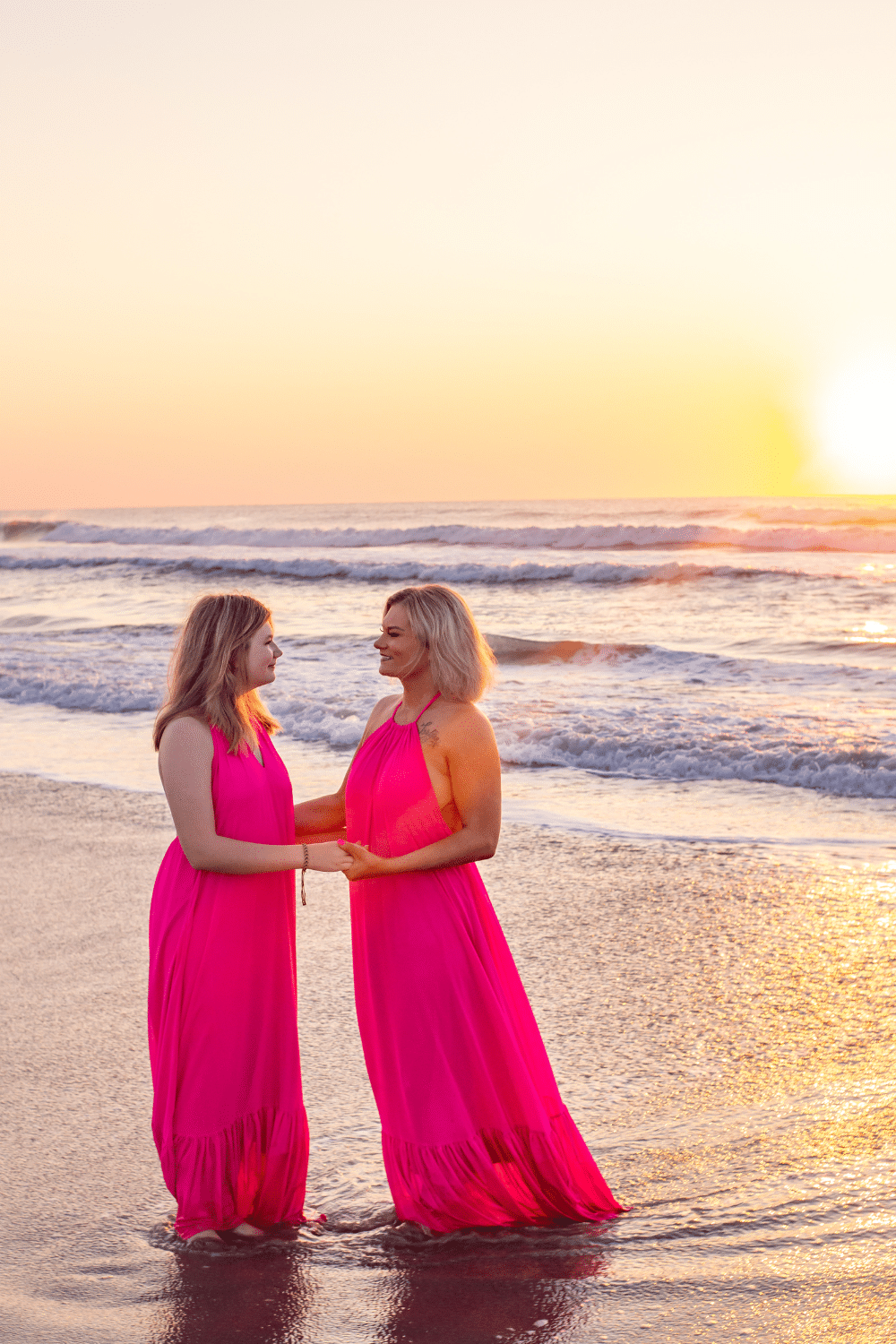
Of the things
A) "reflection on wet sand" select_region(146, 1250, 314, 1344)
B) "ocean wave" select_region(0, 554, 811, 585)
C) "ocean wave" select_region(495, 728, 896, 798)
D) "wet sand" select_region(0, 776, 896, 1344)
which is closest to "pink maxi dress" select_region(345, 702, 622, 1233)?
"wet sand" select_region(0, 776, 896, 1344)

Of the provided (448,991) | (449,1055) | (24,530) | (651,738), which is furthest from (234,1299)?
(24,530)

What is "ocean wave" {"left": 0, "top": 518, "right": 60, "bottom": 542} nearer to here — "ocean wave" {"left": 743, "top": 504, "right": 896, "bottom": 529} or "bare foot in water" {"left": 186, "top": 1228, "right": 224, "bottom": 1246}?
"ocean wave" {"left": 743, "top": 504, "right": 896, "bottom": 529}

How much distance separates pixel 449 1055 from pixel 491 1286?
1.78ft

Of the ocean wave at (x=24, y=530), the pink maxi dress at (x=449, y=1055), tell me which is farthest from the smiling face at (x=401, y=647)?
the ocean wave at (x=24, y=530)

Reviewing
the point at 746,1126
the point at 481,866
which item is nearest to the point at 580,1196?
the point at 746,1126

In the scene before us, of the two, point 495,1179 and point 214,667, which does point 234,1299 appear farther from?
point 214,667

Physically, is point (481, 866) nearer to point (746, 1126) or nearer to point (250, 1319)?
point (746, 1126)

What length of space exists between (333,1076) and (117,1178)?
2.82ft

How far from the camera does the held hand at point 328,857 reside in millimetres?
3010

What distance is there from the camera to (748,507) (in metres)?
57.2

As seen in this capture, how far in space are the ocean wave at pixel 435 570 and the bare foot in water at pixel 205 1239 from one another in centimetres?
2323

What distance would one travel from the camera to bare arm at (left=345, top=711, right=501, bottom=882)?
9.93 feet

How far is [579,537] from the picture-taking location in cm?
4159

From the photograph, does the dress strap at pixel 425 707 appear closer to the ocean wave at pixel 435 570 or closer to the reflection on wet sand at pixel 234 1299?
the reflection on wet sand at pixel 234 1299
